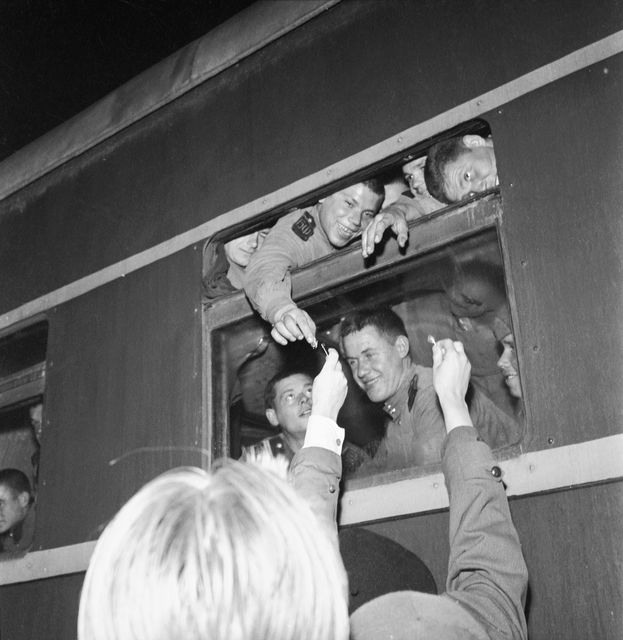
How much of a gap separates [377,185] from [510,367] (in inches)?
24.5

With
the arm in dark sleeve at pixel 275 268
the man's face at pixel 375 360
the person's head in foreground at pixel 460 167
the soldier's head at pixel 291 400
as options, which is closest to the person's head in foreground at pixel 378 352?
the man's face at pixel 375 360

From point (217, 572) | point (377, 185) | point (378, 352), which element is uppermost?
point (377, 185)

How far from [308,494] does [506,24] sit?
1.09 metres

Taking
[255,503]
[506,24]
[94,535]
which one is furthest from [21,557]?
[506,24]

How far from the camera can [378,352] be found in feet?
→ 7.58

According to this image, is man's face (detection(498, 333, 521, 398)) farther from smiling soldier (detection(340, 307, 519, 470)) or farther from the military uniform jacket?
the military uniform jacket

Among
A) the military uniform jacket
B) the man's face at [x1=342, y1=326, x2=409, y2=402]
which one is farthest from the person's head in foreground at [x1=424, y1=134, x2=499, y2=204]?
the man's face at [x1=342, y1=326, x2=409, y2=402]

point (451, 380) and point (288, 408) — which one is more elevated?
point (288, 408)

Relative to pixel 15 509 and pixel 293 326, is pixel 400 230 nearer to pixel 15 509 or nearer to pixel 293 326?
pixel 293 326

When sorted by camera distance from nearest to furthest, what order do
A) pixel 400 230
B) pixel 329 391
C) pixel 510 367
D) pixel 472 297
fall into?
pixel 329 391 → pixel 400 230 → pixel 472 297 → pixel 510 367

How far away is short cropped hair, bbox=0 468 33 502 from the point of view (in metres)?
3.04

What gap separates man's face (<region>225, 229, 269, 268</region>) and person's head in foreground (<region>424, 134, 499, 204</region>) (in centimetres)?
52

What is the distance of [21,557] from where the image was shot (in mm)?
2293

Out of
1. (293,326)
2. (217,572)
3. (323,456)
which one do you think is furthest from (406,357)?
(217,572)
